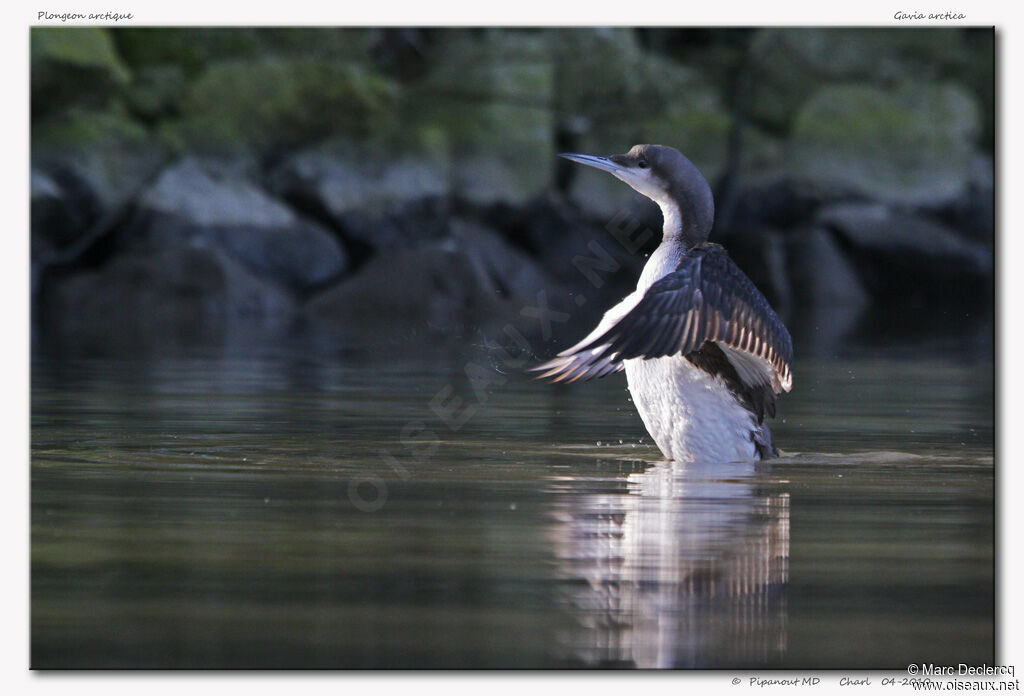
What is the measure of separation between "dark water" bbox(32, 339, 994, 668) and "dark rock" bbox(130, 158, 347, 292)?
10542 millimetres

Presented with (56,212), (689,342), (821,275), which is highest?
(56,212)

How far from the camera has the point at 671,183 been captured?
7613 millimetres

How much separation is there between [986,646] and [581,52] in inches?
708

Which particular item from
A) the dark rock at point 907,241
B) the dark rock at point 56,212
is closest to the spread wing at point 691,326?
the dark rock at point 56,212

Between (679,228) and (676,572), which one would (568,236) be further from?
(676,572)

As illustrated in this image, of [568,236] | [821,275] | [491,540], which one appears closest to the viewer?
[491,540]

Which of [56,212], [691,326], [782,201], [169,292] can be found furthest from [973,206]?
[691,326]

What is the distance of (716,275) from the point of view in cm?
698

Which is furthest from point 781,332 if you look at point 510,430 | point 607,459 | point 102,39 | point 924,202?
point 924,202

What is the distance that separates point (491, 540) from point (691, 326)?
1.74m

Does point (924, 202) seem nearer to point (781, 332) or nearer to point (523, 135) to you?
point (523, 135)

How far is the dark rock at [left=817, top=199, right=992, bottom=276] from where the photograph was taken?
2130 centimetres

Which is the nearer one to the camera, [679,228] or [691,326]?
[691,326]

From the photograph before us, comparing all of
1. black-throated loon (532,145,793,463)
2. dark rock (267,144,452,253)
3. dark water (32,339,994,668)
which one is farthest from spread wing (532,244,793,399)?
dark rock (267,144,452,253)
